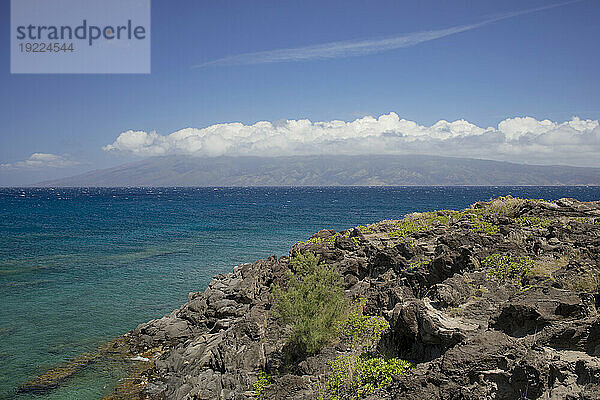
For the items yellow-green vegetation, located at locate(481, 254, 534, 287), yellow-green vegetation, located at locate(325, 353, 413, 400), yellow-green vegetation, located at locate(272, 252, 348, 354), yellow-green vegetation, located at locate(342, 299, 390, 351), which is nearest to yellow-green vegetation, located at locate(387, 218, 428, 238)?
yellow-green vegetation, located at locate(481, 254, 534, 287)

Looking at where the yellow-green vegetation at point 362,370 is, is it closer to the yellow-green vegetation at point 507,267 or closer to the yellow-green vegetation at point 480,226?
the yellow-green vegetation at point 507,267

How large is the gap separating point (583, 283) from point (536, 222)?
875 centimetres

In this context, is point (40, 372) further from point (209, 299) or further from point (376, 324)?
point (376, 324)

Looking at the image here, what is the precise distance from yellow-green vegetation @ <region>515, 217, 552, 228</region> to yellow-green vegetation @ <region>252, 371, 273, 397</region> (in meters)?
12.3

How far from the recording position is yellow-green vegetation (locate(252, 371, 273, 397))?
11.4 metres

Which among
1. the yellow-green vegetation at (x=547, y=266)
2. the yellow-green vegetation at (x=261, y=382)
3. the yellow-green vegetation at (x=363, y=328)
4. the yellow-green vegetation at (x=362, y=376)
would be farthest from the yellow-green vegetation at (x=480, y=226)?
the yellow-green vegetation at (x=261, y=382)

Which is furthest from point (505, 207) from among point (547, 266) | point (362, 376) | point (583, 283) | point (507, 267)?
point (362, 376)

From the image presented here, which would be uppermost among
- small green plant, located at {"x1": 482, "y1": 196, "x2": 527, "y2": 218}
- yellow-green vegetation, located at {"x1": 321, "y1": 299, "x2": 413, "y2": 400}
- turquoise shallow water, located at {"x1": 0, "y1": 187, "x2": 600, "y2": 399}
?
small green plant, located at {"x1": 482, "y1": 196, "x2": 527, "y2": 218}

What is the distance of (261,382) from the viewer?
1183 centimetres

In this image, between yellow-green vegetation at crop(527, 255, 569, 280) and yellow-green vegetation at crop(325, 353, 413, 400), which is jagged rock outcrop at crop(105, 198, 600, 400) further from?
yellow-green vegetation at crop(325, 353, 413, 400)

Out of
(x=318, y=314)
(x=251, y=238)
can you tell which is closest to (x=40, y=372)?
(x=318, y=314)

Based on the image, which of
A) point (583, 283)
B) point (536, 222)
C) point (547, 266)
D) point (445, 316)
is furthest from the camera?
point (536, 222)

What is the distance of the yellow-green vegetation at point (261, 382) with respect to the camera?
1141cm

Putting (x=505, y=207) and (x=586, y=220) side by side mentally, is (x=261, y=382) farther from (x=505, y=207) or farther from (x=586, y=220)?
(x=505, y=207)
